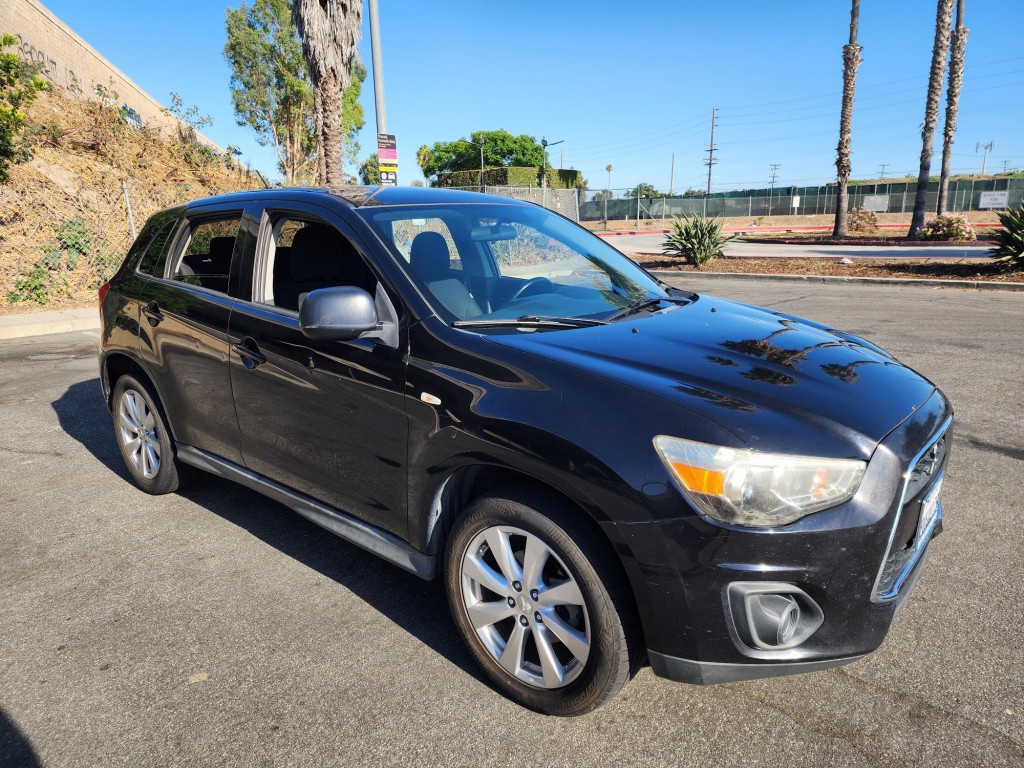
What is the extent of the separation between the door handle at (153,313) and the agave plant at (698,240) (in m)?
15.2

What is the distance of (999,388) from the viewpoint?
19.7ft

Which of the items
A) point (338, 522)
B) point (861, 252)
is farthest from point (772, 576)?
point (861, 252)

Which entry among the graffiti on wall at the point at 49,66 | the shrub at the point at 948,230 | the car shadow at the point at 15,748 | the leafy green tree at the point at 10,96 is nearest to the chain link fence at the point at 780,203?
the shrub at the point at 948,230

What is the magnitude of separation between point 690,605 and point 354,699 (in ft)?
4.20

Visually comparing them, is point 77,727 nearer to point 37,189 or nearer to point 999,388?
point 999,388

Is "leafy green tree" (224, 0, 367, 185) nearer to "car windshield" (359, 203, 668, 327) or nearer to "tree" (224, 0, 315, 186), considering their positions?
"tree" (224, 0, 315, 186)

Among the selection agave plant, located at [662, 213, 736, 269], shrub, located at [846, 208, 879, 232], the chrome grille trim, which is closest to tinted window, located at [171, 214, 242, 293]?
the chrome grille trim

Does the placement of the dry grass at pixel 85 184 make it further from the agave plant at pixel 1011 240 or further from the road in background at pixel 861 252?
the agave plant at pixel 1011 240

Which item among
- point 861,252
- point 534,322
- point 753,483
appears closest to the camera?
point 753,483

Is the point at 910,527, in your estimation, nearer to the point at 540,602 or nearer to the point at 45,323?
the point at 540,602

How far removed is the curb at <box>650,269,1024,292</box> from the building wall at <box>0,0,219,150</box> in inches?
682

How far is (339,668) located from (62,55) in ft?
82.9

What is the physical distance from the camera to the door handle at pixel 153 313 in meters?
3.96

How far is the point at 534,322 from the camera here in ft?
9.15
